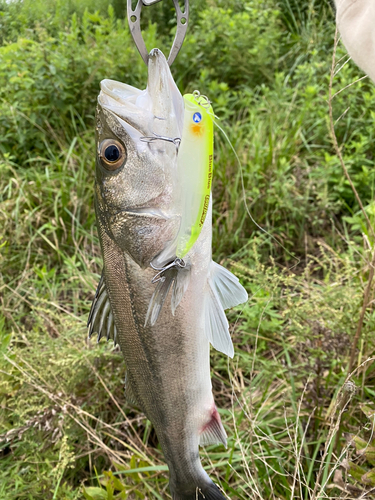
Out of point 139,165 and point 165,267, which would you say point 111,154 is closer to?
point 139,165

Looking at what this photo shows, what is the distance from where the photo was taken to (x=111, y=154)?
125 cm

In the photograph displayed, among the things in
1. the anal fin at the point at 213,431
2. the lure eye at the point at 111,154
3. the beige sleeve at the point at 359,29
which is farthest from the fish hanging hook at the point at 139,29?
the anal fin at the point at 213,431

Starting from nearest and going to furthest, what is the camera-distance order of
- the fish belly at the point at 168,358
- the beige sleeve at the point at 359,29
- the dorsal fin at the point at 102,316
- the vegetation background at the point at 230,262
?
the beige sleeve at the point at 359,29 → the fish belly at the point at 168,358 → the dorsal fin at the point at 102,316 → the vegetation background at the point at 230,262

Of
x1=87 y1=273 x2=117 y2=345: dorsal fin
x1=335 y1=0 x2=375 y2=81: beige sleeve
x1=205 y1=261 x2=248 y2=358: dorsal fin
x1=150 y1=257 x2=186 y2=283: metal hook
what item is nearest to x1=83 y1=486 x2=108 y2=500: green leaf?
x1=87 y1=273 x2=117 y2=345: dorsal fin

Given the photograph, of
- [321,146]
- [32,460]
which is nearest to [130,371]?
[32,460]

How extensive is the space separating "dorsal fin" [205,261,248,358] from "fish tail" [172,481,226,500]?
45cm

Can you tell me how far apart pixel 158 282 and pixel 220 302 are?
0.22 meters

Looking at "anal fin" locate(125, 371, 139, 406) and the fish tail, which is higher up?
"anal fin" locate(125, 371, 139, 406)

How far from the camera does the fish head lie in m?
1.22

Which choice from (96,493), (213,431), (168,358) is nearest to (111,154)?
(168,358)

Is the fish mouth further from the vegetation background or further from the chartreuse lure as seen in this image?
the vegetation background

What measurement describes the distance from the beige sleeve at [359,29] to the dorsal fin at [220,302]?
2.22ft

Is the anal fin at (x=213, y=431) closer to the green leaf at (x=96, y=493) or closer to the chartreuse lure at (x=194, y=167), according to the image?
the chartreuse lure at (x=194, y=167)

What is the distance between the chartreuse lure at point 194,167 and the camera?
117 centimetres
